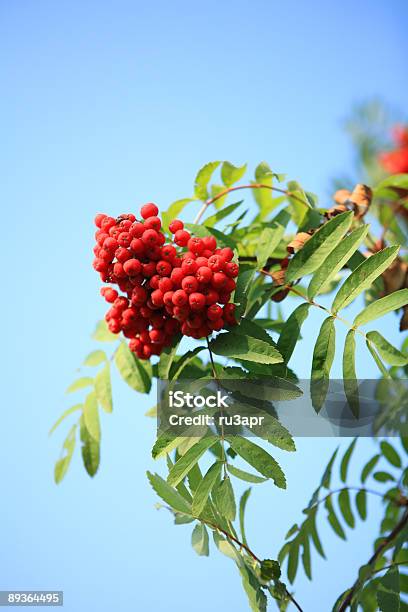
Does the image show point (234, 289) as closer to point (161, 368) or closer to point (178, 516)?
point (161, 368)

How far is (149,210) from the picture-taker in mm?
1426

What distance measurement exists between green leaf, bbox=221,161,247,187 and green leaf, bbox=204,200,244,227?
0.11m

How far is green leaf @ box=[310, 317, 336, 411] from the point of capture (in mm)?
1274

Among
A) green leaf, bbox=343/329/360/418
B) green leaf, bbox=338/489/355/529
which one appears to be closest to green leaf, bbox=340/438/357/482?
green leaf, bbox=338/489/355/529

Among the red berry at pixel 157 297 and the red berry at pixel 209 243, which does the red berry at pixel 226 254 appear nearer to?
the red berry at pixel 209 243

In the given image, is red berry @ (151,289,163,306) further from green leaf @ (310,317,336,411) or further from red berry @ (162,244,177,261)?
green leaf @ (310,317,336,411)

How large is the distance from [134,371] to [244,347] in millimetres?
474

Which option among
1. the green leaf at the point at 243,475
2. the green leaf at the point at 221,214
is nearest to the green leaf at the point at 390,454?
the green leaf at the point at 243,475

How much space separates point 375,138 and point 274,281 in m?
0.95

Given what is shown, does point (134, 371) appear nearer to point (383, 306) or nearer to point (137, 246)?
point (137, 246)

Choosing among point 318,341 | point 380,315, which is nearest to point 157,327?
point 318,341

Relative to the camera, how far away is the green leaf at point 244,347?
1.25 metres

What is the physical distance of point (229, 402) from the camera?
4.40ft

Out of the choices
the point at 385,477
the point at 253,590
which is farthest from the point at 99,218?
the point at 385,477
